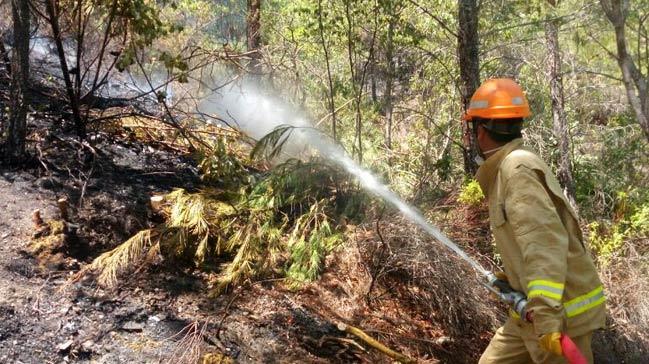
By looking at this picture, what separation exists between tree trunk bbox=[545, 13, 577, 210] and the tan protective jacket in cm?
506

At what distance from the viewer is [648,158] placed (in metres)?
8.27

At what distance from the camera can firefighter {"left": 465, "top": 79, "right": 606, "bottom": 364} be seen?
2512mm

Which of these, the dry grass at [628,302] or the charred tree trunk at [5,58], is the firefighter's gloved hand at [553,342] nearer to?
the dry grass at [628,302]

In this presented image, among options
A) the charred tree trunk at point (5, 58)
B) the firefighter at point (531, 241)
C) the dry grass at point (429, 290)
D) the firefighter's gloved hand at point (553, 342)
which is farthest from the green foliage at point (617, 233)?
the charred tree trunk at point (5, 58)

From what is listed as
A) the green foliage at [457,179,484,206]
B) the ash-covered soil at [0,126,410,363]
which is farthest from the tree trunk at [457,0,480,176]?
the ash-covered soil at [0,126,410,363]

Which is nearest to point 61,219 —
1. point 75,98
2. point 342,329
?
point 75,98

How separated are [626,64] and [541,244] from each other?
4.24 meters

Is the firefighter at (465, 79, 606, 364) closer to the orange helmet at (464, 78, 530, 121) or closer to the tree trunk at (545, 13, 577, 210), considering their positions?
the orange helmet at (464, 78, 530, 121)

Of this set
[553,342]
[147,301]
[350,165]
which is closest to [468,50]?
[350,165]

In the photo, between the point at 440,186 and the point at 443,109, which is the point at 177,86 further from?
the point at 440,186

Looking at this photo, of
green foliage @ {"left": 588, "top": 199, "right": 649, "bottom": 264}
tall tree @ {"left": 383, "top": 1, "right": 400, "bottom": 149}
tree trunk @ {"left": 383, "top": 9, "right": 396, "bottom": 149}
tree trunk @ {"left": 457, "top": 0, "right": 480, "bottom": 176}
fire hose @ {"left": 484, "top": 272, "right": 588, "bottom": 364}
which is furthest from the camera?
tree trunk @ {"left": 383, "top": 9, "right": 396, "bottom": 149}

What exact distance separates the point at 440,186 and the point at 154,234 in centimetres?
302

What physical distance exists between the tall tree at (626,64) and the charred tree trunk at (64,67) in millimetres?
5146

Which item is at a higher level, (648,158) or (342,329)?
(648,158)
